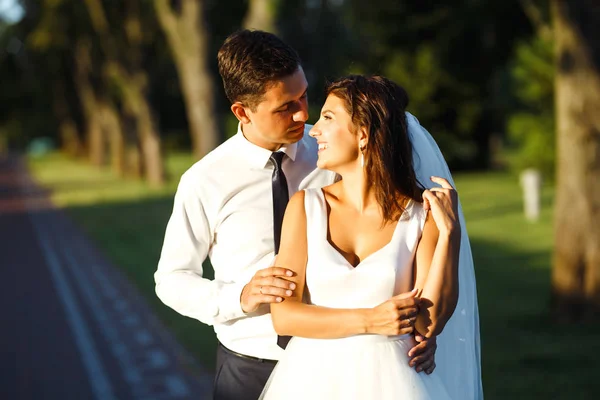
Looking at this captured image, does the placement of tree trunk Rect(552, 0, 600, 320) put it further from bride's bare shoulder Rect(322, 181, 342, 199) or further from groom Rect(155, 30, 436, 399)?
bride's bare shoulder Rect(322, 181, 342, 199)

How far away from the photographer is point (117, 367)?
Result: 805 cm

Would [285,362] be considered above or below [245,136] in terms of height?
below

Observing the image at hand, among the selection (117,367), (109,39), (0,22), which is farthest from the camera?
(0,22)

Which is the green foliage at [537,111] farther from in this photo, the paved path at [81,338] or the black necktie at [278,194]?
the black necktie at [278,194]

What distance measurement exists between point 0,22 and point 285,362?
50651mm

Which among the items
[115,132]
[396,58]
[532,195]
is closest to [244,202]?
[532,195]

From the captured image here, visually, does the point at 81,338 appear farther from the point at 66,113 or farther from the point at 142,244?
the point at 66,113

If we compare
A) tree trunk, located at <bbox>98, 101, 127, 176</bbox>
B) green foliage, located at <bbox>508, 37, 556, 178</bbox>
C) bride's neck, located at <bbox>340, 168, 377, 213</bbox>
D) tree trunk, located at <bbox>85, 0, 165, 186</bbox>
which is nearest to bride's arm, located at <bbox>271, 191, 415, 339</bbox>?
bride's neck, located at <bbox>340, 168, 377, 213</bbox>

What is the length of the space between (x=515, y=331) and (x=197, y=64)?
11.5 metres

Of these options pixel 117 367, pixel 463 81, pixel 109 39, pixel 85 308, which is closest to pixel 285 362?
pixel 117 367

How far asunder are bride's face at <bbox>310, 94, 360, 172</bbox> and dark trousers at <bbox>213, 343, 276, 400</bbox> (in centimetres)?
88

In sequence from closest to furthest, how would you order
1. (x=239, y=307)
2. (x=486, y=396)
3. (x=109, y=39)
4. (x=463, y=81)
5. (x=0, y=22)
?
(x=239, y=307) → (x=486, y=396) → (x=463, y=81) → (x=109, y=39) → (x=0, y=22)

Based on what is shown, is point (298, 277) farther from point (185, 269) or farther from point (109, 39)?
point (109, 39)

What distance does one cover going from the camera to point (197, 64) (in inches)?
726
